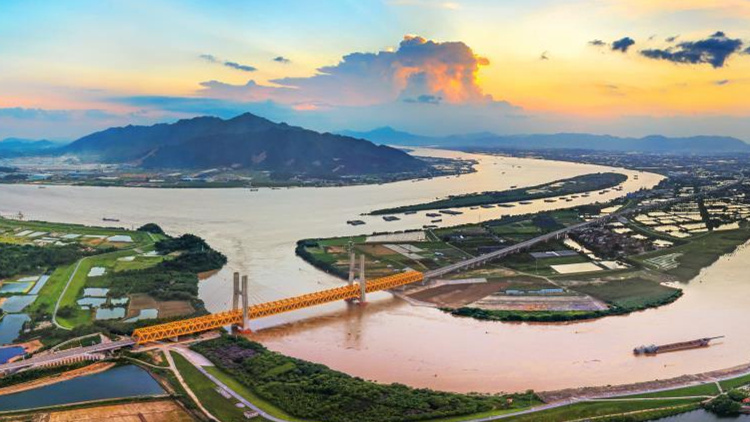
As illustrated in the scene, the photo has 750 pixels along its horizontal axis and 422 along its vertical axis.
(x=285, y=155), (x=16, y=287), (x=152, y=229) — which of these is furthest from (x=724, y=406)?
(x=285, y=155)

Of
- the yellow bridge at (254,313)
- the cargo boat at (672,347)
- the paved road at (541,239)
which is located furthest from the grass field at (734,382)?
the paved road at (541,239)

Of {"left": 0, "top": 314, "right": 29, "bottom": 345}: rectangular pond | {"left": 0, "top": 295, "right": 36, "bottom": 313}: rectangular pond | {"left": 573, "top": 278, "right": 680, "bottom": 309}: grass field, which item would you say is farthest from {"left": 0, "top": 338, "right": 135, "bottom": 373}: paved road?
{"left": 573, "top": 278, "right": 680, "bottom": 309}: grass field

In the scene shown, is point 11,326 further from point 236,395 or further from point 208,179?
point 208,179

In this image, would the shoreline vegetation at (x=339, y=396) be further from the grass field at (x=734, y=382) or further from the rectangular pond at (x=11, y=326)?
the rectangular pond at (x=11, y=326)

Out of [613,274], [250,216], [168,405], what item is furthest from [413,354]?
[250,216]

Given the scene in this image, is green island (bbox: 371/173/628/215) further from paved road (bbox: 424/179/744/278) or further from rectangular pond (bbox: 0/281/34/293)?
rectangular pond (bbox: 0/281/34/293)

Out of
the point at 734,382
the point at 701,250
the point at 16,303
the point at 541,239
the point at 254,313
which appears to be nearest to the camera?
the point at 734,382
